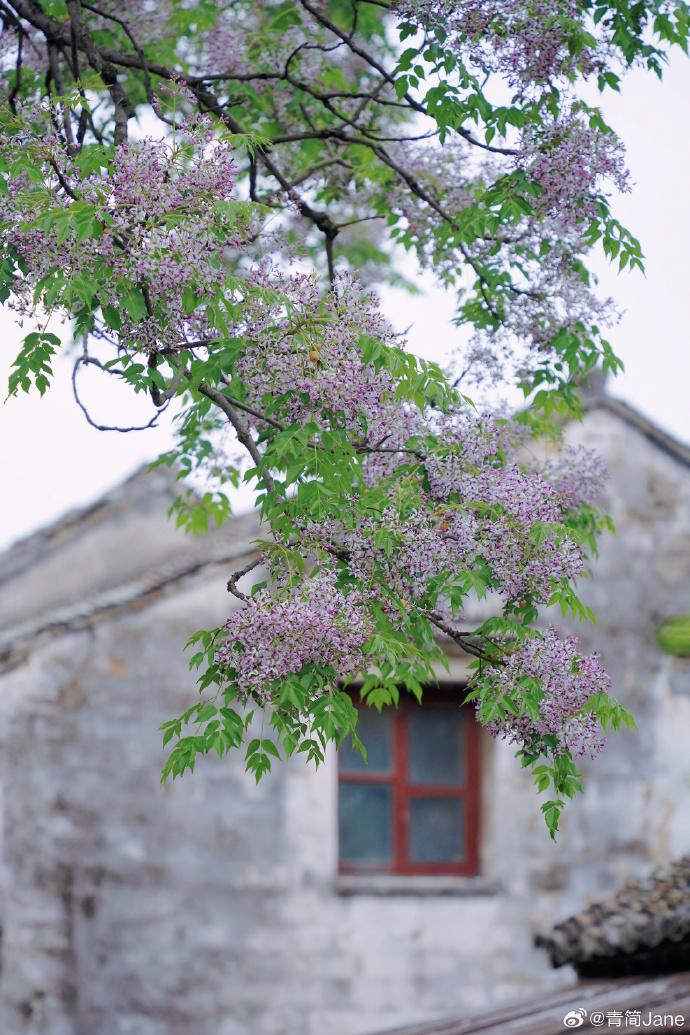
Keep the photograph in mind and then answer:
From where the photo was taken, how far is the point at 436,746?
34.1 ft

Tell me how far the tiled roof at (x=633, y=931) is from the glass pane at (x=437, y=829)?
123 cm

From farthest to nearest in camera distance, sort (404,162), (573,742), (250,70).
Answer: (250,70) < (404,162) < (573,742)

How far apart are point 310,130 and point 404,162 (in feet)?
2.43

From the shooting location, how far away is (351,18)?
7324 millimetres

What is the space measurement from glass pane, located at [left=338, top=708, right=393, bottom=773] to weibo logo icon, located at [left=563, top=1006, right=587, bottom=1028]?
2.98m

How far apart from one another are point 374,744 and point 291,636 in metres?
6.47

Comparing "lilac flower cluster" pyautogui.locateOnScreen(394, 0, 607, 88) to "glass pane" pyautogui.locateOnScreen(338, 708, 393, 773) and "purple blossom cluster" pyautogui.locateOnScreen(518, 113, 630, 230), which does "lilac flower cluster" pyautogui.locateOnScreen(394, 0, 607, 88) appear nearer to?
"purple blossom cluster" pyautogui.locateOnScreen(518, 113, 630, 230)

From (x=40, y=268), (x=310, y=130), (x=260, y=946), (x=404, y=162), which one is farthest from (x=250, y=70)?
(x=260, y=946)

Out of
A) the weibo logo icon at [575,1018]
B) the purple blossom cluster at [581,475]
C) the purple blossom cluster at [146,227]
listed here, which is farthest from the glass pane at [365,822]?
the purple blossom cluster at [146,227]

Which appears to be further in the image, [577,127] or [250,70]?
[250,70]

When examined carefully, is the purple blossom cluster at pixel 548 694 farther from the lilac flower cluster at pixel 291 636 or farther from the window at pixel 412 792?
the window at pixel 412 792

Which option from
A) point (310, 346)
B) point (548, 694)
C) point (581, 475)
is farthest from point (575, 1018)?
point (310, 346)

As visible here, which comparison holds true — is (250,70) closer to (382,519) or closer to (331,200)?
(331,200)

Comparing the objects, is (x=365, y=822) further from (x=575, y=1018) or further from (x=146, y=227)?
(x=146, y=227)
